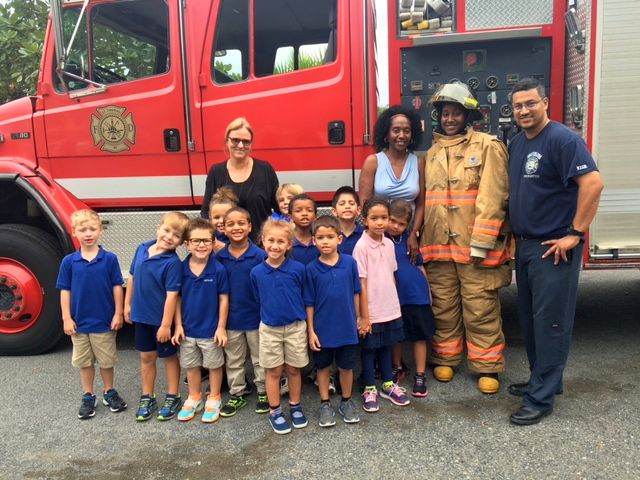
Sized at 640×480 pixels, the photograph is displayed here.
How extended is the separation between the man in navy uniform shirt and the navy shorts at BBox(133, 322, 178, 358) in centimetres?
190

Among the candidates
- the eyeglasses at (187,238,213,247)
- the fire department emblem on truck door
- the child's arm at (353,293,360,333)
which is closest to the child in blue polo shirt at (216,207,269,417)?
the eyeglasses at (187,238,213,247)

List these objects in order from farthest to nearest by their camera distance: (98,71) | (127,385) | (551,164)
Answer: (98,71) → (127,385) → (551,164)

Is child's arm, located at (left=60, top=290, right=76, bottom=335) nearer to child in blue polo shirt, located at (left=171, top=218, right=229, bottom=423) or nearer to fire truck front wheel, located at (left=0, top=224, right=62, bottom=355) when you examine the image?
child in blue polo shirt, located at (left=171, top=218, right=229, bottom=423)

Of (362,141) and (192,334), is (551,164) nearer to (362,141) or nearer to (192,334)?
(362,141)

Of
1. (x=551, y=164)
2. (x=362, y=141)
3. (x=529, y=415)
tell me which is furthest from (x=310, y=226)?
(x=529, y=415)

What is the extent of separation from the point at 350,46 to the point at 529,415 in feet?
8.09

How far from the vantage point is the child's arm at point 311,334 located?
276 centimetres

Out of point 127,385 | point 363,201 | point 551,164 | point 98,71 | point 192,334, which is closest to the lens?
point 551,164

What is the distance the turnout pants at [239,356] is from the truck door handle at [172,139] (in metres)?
1.47

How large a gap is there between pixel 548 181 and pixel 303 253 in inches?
52.8

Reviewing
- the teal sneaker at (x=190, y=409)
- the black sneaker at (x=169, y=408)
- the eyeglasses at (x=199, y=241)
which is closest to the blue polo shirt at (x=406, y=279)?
the eyeglasses at (x=199, y=241)

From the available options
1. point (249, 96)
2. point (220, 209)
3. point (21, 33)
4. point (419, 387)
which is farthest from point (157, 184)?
point (21, 33)

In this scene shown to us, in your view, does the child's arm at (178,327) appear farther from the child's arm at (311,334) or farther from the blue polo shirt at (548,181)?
the blue polo shirt at (548,181)

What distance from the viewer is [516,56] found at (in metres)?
3.54
